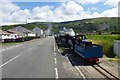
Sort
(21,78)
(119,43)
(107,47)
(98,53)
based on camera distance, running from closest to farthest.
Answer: (21,78), (98,53), (119,43), (107,47)

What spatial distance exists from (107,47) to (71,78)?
17.6 metres

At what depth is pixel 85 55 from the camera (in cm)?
1958

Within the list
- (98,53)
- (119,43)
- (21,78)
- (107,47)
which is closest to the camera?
(21,78)

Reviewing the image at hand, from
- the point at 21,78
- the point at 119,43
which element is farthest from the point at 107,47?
the point at 21,78

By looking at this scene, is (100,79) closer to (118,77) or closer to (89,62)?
(118,77)

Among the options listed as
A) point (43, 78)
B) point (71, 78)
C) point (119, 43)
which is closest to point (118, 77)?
point (71, 78)

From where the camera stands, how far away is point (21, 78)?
12.7 meters

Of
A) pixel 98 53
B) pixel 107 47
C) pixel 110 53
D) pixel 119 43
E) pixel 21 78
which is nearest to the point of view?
pixel 21 78

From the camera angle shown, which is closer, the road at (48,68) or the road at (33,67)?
the road at (48,68)

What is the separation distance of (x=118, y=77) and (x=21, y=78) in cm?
481

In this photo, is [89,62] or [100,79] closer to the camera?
[100,79]

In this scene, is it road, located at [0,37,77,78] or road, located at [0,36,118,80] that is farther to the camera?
road, located at [0,37,77,78]

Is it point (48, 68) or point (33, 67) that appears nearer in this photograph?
point (48, 68)

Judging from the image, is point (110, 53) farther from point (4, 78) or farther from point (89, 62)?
point (4, 78)
